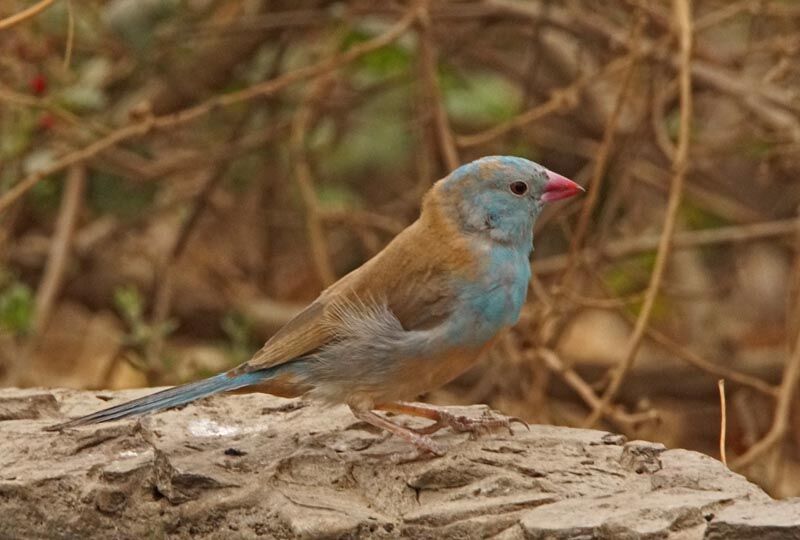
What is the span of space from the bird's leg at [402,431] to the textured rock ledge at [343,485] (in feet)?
0.15

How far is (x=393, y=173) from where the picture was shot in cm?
783

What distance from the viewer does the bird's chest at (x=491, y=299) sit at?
12.0 ft

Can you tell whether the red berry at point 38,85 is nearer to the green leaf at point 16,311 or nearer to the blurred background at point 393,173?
the blurred background at point 393,173

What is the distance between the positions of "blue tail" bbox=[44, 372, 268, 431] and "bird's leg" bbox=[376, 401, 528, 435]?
38 centimetres

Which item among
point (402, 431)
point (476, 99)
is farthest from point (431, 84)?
point (402, 431)

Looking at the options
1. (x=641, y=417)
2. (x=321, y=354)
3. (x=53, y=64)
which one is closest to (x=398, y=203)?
(x=53, y=64)

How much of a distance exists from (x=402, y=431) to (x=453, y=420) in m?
0.19

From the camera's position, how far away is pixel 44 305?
595cm

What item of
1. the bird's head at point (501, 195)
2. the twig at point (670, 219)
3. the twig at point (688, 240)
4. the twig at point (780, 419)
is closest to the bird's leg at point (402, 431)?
the bird's head at point (501, 195)

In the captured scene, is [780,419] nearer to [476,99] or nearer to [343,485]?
[343,485]

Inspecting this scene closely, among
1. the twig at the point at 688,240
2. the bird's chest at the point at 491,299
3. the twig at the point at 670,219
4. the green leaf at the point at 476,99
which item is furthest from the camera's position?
the green leaf at the point at 476,99

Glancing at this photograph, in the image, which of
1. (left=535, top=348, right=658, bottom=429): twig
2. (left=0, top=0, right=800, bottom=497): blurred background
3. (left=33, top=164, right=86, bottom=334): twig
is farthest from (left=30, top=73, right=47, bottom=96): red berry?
(left=535, top=348, right=658, bottom=429): twig

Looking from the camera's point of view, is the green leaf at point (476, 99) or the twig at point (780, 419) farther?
the green leaf at point (476, 99)

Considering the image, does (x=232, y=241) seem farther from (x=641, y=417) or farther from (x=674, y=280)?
(x=641, y=417)
